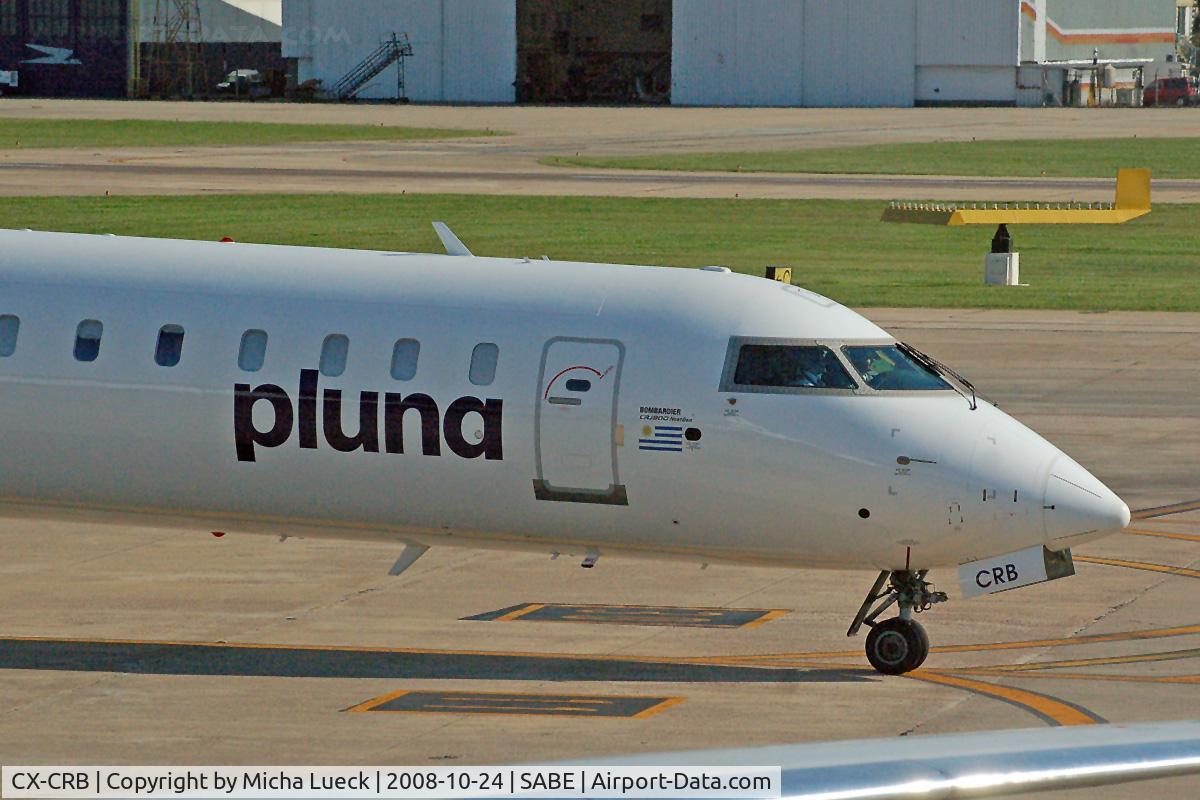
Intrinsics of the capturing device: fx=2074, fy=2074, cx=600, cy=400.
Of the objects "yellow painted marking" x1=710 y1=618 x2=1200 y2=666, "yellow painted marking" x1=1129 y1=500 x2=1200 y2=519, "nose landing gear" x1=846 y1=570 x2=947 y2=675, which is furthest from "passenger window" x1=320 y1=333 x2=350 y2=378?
"yellow painted marking" x1=1129 y1=500 x2=1200 y2=519

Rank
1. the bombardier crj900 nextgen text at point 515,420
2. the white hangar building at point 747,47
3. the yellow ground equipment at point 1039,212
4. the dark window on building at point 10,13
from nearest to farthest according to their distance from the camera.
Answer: the bombardier crj900 nextgen text at point 515,420 → the yellow ground equipment at point 1039,212 → the white hangar building at point 747,47 → the dark window on building at point 10,13

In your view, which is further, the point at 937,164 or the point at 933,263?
the point at 937,164

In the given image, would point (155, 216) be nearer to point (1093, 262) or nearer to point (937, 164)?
point (1093, 262)

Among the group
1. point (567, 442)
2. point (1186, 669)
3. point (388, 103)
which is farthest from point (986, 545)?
point (388, 103)

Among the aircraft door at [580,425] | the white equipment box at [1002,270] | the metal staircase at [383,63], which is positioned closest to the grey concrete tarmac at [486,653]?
the aircraft door at [580,425]

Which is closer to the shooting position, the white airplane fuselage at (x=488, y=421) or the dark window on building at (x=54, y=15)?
the white airplane fuselage at (x=488, y=421)

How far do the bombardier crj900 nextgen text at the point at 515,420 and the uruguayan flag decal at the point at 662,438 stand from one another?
0.8 inches

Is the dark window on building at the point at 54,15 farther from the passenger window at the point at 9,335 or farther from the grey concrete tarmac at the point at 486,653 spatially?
the passenger window at the point at 9,335

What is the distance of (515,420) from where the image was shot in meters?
18.6

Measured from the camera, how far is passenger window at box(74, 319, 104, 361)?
19.9 metres

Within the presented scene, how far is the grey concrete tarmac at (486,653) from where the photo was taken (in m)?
16.0

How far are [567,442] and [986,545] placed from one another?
376cm

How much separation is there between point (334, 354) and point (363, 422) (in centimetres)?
75

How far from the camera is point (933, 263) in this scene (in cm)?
5856
